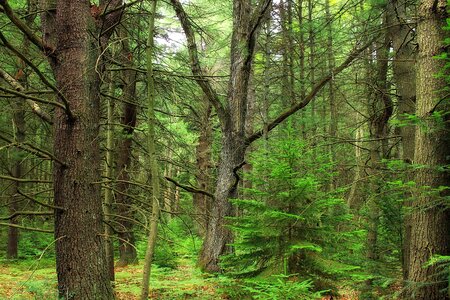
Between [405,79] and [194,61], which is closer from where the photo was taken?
[194,61]

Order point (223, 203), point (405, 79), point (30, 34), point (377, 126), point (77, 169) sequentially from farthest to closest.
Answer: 1. point (377, 126)
2. point (405, 79)
3. point (223, 203)
4. point (77, 169)
5. point (30, 34)

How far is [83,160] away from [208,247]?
3.52 meters

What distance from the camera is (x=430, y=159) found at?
17.2ft

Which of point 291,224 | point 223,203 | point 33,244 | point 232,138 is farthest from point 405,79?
point 33,244

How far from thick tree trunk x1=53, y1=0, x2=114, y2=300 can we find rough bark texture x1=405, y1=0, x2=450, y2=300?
4102 mm

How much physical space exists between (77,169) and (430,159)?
183 inches

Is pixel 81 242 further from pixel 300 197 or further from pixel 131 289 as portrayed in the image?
pixel 131 289

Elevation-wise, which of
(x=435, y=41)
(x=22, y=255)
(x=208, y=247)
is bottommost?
(x=22, y=255)

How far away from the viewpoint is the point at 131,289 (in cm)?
723

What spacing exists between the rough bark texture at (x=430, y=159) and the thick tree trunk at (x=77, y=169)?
4.10m

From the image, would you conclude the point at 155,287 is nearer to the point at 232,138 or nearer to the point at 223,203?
the point at 223,203

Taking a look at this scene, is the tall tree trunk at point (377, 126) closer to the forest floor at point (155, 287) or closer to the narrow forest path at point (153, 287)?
the forest floor at point (155, 287)

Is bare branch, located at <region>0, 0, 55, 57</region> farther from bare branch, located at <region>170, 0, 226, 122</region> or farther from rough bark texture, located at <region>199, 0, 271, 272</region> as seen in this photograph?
rough bark texture, located at <region>199, 0, 271, 272</region>

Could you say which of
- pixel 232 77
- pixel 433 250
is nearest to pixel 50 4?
pixel 232 77
